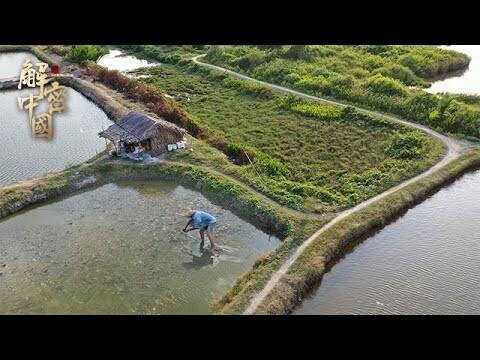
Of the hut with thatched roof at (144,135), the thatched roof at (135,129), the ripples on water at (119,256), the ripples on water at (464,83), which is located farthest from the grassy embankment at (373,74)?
the ripples on water at (119,256)

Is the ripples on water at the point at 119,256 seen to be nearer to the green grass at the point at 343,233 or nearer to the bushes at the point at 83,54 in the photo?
the green grass at the point at 343,233

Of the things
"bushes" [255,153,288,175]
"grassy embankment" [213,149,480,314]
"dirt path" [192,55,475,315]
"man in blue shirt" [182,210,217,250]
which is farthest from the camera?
"bushes" [255,153,288,175]

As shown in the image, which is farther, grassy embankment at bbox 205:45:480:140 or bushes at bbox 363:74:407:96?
bushes at bbox 363:74:407:96

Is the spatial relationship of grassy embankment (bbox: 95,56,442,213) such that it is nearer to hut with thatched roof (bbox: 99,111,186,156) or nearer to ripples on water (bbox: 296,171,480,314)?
hut with thatched roof (bbox: 99,111,186,156)

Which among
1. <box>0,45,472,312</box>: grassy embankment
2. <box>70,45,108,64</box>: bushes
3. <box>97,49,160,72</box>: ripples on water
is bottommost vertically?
<box>0,45,472,312</box>: grassy embankment

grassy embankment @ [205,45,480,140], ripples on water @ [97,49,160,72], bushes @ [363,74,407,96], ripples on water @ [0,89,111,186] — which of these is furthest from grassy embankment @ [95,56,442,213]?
ripples on water @ [97,49,160,72]

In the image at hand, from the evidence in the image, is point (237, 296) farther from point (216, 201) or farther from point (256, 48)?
point (256, 48)
